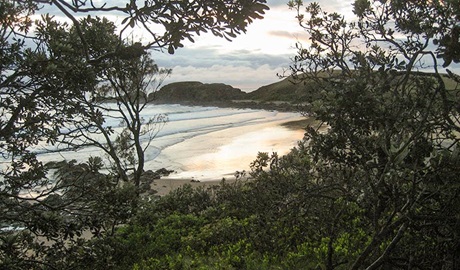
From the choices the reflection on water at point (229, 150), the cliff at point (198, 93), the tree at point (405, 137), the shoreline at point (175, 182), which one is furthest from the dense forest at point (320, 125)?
the cliff at point (198, 93)

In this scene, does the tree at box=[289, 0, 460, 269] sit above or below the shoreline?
above

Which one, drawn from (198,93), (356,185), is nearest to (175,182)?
(356,185)

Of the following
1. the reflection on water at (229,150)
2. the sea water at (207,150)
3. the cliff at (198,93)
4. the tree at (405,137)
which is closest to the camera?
the tree at (405,137)

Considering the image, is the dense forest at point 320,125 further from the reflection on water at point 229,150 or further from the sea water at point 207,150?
the reflection on water at point 229,150

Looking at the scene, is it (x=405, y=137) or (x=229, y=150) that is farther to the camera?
(x=229, y=150)

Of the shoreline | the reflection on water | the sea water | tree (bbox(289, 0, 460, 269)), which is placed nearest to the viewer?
tree (bbox(289, 0, 460, 269))

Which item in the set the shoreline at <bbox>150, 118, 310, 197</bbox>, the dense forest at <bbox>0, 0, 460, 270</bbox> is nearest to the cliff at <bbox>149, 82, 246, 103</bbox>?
the shoreline at <bbox>150, 118, 310, 197</bbox>

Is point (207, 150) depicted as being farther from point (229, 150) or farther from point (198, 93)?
point (198, 93)

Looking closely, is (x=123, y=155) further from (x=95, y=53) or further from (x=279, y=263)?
(x=95, y=53)

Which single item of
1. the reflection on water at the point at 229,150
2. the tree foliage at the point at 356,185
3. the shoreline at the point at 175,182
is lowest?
the shoreline at the point at 175,182

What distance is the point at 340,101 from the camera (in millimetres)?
2916

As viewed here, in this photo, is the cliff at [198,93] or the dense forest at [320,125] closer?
the dense forest at [320,125]

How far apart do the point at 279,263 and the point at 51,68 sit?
181 inches

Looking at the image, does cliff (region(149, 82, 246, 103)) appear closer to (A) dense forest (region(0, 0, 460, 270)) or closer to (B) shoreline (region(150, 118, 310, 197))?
(B) shoreline (region(150, 118, 310, 197))
